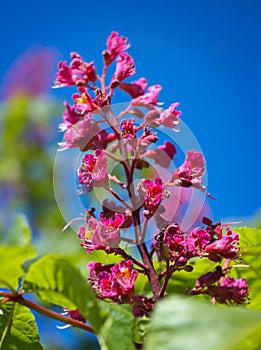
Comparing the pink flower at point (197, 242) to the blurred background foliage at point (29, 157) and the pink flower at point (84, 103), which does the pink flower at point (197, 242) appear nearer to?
the pink flower at point (84, 103)

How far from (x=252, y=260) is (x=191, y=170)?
0.31 metres

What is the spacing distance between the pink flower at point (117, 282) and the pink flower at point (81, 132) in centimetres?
31

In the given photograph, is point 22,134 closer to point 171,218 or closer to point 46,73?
point 46,73

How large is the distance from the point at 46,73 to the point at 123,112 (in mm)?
5493

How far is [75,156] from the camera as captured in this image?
1.59 m

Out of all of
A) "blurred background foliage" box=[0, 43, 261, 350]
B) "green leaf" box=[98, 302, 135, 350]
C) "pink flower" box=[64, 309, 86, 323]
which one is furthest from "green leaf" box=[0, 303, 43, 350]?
"blurred background foliage" box=[0, 43, 261, 350]

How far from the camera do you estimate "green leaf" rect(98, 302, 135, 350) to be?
1021mm

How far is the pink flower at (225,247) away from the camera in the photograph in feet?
4.30

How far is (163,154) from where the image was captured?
148 cm

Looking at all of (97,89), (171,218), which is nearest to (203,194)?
(171,218)

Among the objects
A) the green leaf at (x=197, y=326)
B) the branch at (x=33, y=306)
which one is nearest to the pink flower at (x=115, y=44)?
the branch at (x=33, y=306)

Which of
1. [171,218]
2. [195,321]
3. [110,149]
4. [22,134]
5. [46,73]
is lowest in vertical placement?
[195,321]

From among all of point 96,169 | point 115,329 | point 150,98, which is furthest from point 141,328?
point 150,98

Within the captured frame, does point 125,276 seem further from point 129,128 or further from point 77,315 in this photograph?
point 129,128
